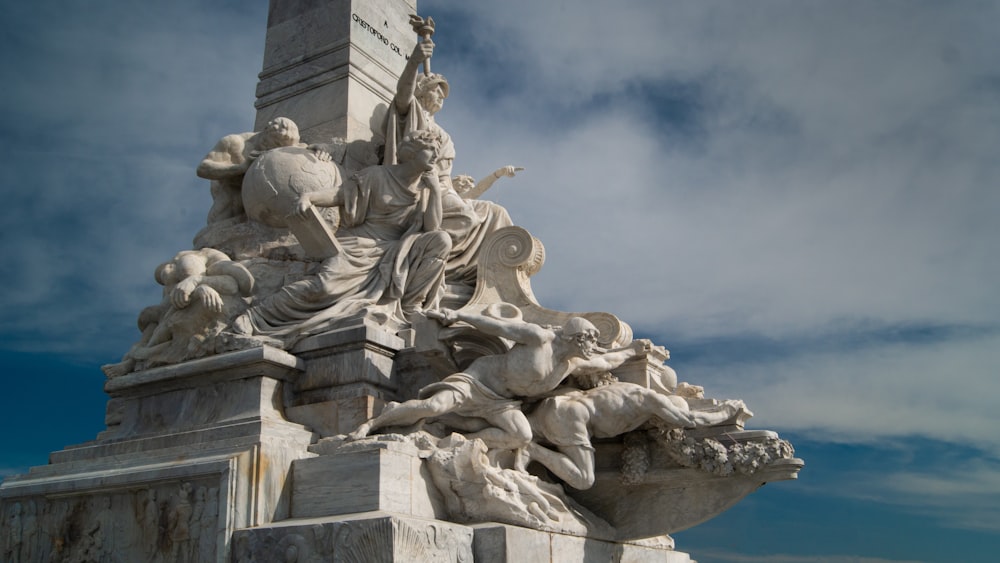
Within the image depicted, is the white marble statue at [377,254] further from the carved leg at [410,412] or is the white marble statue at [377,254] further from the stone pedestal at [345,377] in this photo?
the carved leg at [410,412]

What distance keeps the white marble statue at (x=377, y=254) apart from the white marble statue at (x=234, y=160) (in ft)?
3.60

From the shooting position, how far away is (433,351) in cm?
852

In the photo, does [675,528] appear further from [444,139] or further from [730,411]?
[444,139]

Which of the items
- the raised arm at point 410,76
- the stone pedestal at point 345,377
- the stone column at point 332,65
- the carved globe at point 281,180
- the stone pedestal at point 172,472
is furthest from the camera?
the stone column at point 332,65

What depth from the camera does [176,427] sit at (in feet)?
28.4

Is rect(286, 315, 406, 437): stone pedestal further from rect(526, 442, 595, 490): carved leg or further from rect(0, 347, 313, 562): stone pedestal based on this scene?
rect(526, 442, 595, 490): carved leg

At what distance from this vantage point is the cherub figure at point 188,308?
Answer: 29.1 feet

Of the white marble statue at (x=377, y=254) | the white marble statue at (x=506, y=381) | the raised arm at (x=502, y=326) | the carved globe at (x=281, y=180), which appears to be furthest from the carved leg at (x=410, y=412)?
the carved globe at (x=281, y=180)

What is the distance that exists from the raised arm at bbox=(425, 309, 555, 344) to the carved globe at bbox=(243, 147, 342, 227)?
2179mm

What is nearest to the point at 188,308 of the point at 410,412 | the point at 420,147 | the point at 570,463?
the point at 410,412

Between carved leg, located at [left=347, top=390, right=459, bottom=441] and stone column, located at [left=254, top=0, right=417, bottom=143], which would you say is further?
stone column, located at [left=254, top=0, right=417, bottom=143]

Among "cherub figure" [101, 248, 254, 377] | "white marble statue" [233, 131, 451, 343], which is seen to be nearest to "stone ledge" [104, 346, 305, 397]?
"cherub figure" [101, 248, 254, 377]

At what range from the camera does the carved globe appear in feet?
32.2

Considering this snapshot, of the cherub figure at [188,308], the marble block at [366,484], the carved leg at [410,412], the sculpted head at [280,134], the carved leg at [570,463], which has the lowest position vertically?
the marble block at [366,484]
